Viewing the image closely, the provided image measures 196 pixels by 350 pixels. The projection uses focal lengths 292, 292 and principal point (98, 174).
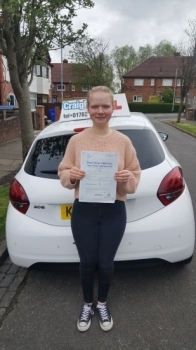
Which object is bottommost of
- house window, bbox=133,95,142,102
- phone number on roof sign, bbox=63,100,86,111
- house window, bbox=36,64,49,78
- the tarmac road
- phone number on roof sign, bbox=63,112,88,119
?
the tarmac road

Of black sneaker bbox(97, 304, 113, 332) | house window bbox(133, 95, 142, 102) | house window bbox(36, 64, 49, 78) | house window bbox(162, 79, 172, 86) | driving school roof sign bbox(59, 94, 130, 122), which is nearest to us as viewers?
black sneaker bbox(97, 304, 113, 332)

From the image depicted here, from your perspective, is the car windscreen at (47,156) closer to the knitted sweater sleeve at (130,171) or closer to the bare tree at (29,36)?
the knitted sweater sleeve at (130,171)

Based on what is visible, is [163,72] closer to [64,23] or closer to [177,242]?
[64,23]

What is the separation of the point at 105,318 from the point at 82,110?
2233 millimetres

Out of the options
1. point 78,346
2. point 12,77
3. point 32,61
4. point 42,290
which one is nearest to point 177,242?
point 78,346

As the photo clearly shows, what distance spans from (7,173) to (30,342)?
17.6ft

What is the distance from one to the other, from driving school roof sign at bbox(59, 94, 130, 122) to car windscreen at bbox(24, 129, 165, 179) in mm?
594

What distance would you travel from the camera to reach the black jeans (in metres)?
2.11

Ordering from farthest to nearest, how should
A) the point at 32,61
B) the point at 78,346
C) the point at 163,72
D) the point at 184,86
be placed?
1. the point at 163,72
2. the point at 184,86
3. the point at 32,61
4. the point at 78,346

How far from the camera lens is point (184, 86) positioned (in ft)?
85.1

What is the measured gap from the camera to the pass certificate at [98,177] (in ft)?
6.35

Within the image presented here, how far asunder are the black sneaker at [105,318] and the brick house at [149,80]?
2272 inches

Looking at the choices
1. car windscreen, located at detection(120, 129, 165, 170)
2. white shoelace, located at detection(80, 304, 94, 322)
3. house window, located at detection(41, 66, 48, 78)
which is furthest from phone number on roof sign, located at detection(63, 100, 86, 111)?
house window, located at detection(41, 66, 48, 78)

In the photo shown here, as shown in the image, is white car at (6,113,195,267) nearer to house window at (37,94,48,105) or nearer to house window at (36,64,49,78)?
house window at (36,64,49,78)
